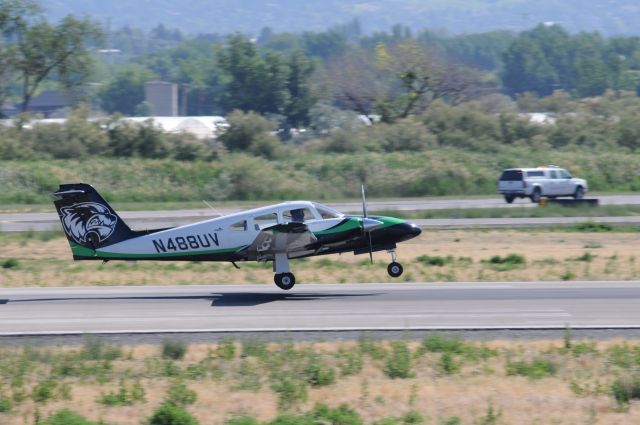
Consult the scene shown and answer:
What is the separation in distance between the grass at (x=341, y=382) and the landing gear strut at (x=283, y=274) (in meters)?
5.80

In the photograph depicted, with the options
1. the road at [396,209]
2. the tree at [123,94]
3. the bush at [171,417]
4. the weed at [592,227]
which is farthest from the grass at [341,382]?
the tree at [123,94]

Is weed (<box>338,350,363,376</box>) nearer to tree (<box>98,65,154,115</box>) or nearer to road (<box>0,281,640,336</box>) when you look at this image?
road (<box>0,281,640,336</box>)

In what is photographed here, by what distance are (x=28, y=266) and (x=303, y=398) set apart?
59.1ft

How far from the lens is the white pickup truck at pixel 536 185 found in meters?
52.8

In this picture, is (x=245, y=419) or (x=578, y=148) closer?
(x=245, y=419)

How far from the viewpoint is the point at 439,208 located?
2014 inches

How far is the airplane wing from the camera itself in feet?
78.4

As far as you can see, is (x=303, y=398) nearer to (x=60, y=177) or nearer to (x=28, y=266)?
(x=28, y=266)

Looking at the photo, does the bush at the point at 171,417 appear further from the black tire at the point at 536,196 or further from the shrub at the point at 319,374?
the black tire at the point at 536,196

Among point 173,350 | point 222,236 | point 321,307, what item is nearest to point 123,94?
point 222,236

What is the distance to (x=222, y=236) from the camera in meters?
24.2

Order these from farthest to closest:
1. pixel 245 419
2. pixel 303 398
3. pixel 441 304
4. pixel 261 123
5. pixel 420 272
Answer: pixel 261 123 < pixel 420 272 < pixel 441 304 < pixel 303 398 < pixel 245 419

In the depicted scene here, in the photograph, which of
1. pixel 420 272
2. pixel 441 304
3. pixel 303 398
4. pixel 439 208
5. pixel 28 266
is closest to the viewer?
pixel 303 398

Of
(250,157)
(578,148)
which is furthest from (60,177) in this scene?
(578,148)
